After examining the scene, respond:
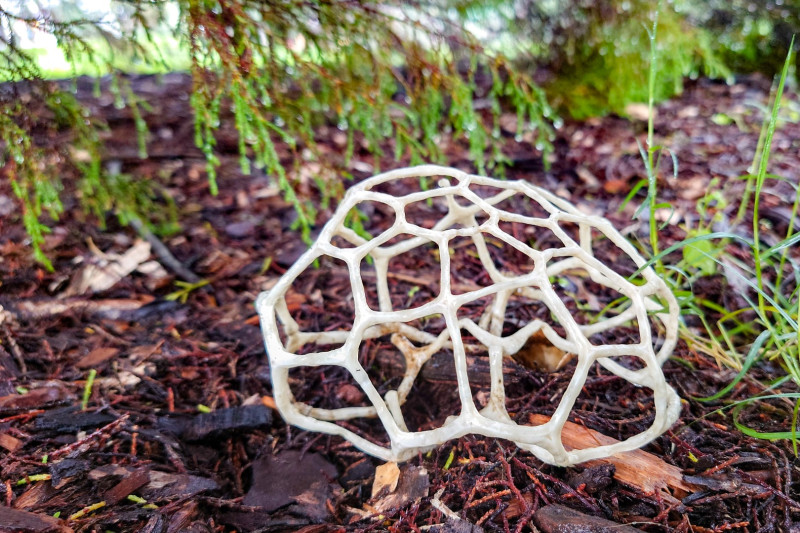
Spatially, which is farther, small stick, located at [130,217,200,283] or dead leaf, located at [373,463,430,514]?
small stick, located at [130,217,200,283]

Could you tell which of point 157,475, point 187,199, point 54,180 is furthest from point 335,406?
point 187,199

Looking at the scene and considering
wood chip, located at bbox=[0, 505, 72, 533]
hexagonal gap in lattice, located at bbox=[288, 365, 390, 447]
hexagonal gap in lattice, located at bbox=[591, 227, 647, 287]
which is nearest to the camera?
wood chip, located at bbox=[0, 505, 72, 533]

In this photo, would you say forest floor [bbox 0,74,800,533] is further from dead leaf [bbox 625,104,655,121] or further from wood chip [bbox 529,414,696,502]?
dead leaf [bbox 625,104,655,121]

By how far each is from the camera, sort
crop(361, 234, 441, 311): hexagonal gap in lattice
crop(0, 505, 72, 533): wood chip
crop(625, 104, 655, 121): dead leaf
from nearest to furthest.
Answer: crop(0, 505, 72, 533): wood chip → crop(361, 234, 441, 311): hexagonal gap in lattice → crop(625, 104, 655, 121): dead leaf

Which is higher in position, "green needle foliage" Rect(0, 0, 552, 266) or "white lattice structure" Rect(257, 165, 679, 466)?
"green needle foliage" Rect(0, 0, 552, 266)

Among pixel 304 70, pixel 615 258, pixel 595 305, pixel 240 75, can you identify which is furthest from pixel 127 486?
pixel 615 258

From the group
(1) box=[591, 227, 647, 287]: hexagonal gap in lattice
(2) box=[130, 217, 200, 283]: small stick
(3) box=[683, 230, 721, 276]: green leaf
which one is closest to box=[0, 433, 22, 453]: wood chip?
(2) box=[130, 217, 200, 283]: small stick

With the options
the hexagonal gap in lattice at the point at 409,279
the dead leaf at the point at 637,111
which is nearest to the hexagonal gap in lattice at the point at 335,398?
the hexagonal gap in lattice at the point at 409,279

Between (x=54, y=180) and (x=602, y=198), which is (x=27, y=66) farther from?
(x=602, y=198)
